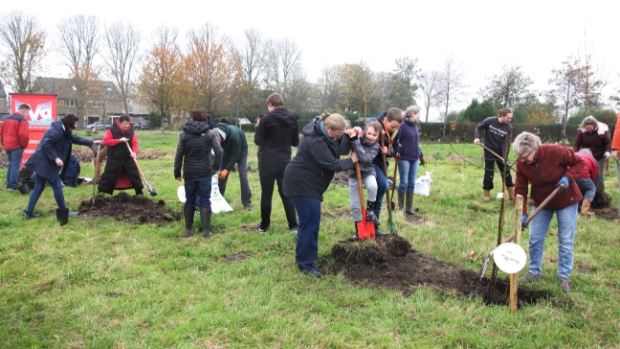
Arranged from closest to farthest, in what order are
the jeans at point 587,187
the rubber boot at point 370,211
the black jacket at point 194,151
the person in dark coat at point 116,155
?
the rubber boot at point 370,211 → the black jacket at point 194,151 → the jeans at point 587,187 → the person in dark coat at point 116,155

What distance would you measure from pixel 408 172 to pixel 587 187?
3005 millimetres

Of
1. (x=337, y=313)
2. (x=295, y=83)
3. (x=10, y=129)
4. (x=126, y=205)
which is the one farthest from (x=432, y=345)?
(x=295, y=83)

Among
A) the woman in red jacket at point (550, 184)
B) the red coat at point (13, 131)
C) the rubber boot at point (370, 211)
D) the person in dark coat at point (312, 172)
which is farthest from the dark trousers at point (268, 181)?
the red coat at point (13, 131)

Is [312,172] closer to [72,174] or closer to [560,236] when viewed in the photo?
[560,236]

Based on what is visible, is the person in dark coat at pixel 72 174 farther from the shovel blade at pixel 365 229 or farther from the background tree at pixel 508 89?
the background tree at pixel 508 89

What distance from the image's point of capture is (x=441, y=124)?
30594 millimetres

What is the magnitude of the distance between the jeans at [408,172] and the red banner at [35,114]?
34.4 ft

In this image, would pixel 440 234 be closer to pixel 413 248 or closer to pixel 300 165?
pixel 413 248

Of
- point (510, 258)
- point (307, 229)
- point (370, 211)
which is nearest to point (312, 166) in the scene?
point (307, 229)

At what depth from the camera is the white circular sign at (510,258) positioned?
3826 millimetres

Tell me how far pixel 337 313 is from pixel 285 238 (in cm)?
227

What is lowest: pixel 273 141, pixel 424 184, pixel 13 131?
pixel 424 184

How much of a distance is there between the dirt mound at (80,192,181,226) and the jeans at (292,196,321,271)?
3.10m

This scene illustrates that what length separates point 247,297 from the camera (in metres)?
4.16
